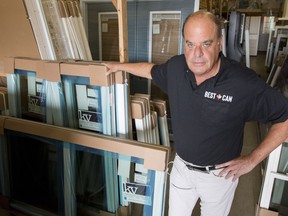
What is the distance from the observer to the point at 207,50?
1.03 metres

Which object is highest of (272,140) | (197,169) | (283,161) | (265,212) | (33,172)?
(272,140)

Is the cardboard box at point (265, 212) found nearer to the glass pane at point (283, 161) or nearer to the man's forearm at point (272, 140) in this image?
the glass pane at point (283, 161)

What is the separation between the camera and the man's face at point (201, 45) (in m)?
1.01

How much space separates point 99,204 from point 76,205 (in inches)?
5.9

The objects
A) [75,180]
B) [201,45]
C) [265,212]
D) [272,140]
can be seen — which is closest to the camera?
[201,45]

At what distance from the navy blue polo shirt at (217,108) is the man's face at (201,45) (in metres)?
0.07

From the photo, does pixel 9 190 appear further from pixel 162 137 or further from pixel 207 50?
pixel 207 50

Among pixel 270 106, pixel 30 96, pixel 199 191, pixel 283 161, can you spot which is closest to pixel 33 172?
pixel 30 96

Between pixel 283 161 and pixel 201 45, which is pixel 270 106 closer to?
pixel 201 45

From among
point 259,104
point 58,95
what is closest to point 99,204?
point 58,95

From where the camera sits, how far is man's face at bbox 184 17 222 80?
1006 millimetres

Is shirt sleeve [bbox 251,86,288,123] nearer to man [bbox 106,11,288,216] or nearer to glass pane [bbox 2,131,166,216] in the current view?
man [bbox 106,11,288,216]

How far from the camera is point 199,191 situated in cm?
127

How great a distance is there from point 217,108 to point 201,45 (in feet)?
0.92
